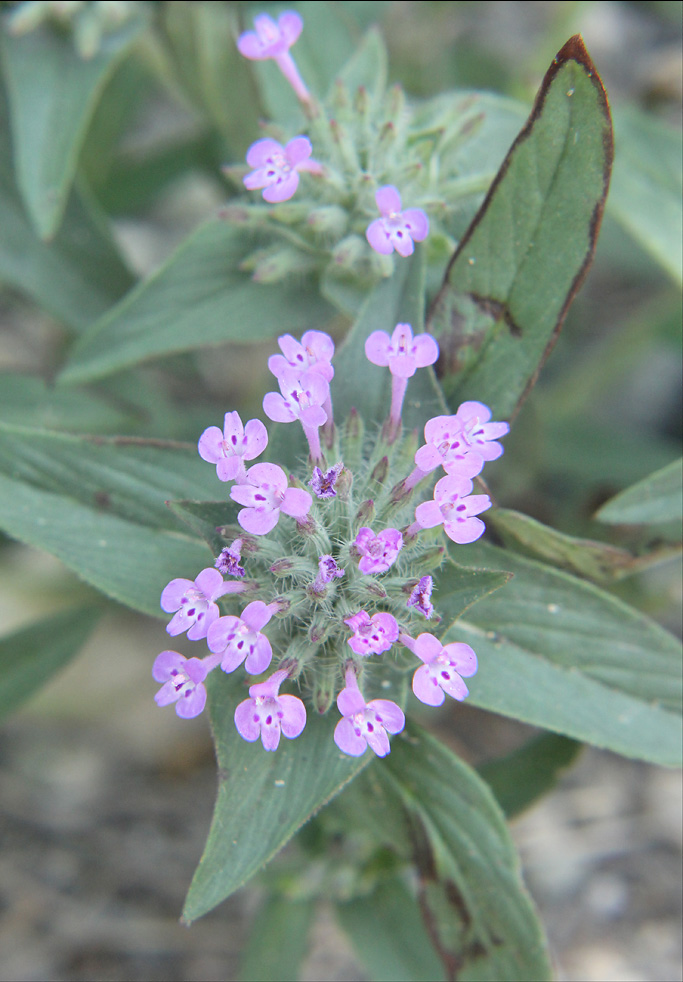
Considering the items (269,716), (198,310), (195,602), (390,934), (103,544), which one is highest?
(198,310)

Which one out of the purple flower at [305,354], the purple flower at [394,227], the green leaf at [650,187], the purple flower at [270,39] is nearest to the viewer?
the purple flower at [305,354]

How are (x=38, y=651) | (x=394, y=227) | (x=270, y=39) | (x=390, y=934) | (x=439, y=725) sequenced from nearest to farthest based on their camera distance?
(x=394, y=227), (x=270, y=39), (x=390, y=934), (x=38, y=651), (x=439, y=725)

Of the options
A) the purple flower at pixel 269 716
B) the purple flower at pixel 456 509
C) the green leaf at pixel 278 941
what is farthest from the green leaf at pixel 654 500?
the green leaf at pixel 278 941

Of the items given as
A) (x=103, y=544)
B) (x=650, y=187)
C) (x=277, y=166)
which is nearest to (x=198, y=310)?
(x=277, y=166)

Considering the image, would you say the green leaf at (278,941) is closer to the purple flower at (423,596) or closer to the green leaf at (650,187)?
the purple flower at (423,596)

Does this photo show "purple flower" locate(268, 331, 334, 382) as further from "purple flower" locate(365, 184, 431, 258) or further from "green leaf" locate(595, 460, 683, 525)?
"green leaf" locate(595, 460, 683, 525)

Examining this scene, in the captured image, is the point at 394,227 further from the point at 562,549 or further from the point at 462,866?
the point at 462,866
